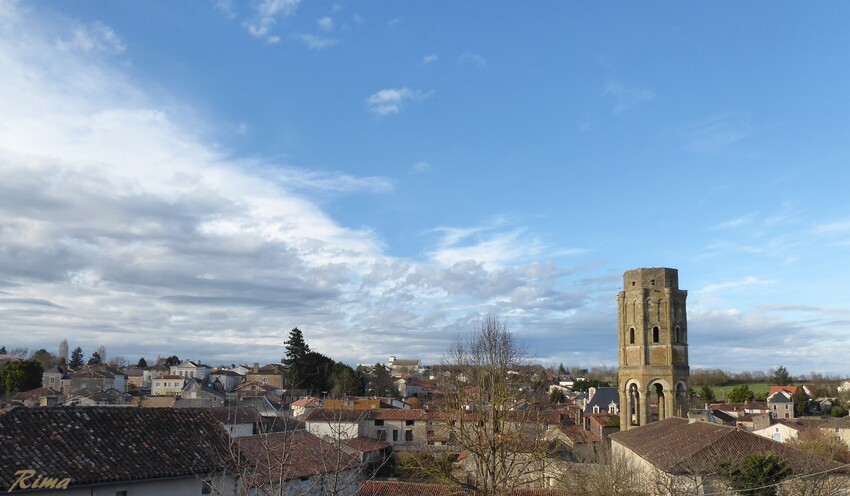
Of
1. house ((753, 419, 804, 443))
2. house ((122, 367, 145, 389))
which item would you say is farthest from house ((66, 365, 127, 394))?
house ((753, 419, 804, 443))

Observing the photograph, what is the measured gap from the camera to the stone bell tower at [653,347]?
4031cm

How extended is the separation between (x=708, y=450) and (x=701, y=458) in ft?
3.12

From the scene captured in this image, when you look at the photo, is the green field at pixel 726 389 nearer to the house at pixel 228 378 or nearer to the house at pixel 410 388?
the house at pixel 410 388

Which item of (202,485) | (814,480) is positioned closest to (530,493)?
(814,480)

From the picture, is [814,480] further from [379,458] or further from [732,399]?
[732,399]

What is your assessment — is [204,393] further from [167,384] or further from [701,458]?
[701,458]

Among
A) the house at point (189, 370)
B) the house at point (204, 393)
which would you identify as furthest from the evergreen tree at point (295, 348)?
the house at point (189, 370)

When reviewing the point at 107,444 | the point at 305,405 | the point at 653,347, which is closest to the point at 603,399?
the point at 305,405

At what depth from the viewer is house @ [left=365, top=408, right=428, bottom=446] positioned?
2224 inches

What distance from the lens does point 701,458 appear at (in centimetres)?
2380

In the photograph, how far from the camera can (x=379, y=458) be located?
4584cm

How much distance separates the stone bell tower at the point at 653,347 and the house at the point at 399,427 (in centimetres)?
2020

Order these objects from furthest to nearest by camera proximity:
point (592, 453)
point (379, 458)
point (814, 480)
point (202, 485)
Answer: point (379, 458)
point (592, 453)
point (814, 480)
point (202, 485)

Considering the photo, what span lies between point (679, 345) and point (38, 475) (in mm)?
36044
